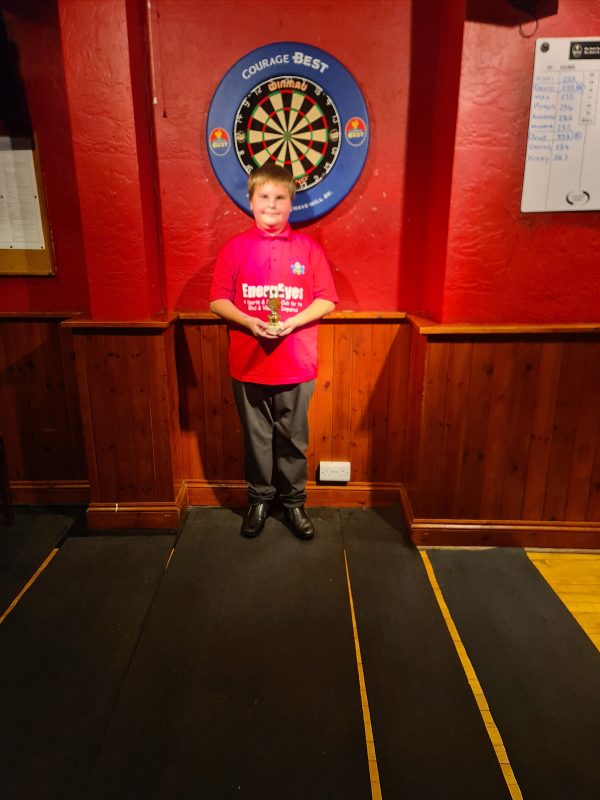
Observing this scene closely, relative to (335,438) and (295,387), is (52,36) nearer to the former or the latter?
(295,387)

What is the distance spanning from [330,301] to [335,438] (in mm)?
770

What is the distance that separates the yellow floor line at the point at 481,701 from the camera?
1.42 metres

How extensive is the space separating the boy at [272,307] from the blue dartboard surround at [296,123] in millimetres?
280

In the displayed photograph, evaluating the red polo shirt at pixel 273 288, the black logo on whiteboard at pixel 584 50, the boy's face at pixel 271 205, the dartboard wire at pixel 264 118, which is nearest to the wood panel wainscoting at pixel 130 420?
the red polo shirt at pixel 273 288

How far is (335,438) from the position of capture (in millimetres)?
2803

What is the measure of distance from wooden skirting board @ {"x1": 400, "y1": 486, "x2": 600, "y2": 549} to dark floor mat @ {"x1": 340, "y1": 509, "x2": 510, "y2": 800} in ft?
0.41

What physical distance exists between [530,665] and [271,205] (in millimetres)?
1969

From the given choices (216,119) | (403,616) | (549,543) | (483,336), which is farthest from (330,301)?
(549,543)

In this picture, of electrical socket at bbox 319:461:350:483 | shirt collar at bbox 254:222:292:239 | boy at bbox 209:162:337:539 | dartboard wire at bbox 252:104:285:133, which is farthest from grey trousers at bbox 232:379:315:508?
dartboard wire at bbox 252:104:285:133

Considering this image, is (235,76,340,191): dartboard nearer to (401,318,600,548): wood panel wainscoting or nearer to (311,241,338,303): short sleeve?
(311,241,338,303): short sleeve

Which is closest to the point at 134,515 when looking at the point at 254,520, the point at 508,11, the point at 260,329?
the point at 254,520

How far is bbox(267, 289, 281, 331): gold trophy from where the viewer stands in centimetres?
225

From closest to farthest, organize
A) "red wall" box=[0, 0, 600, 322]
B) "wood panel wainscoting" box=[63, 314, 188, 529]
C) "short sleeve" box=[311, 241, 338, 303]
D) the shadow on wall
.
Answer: the shadow on wall
"red wall" box=[0, 0, 600, 322]
"short sleeve" box=[311, 241, 338, 303]
"wood panel wainscoting" box=[63, 314, 188, 529]

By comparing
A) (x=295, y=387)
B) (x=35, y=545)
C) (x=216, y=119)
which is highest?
(x=216, y=119)
